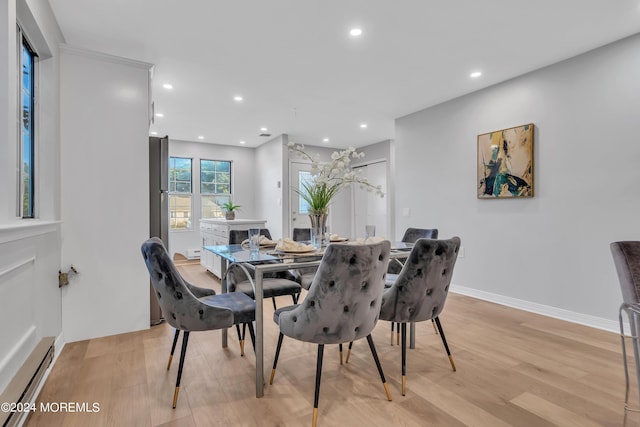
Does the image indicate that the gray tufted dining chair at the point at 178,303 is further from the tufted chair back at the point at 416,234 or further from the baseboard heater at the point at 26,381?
the tufted chair back at the point at 416,234

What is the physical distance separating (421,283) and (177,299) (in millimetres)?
1402

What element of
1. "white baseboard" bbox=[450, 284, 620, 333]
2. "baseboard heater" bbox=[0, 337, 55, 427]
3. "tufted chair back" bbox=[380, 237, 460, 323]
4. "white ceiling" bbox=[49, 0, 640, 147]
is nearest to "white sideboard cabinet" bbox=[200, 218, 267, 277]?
"white ceiling" bbox=[49, 0, 640, 147]

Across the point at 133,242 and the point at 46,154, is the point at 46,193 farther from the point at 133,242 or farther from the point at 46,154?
the point at 133,242

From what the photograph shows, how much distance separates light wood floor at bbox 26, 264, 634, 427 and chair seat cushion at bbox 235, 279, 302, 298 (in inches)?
16.6

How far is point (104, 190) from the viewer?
278cm

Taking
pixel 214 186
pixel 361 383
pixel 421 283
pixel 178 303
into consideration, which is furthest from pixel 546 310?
pixel 214 186

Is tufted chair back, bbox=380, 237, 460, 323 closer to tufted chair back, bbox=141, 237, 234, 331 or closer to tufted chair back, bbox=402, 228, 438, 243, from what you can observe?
tufted chair back, bbox=141, 237, 234, 331

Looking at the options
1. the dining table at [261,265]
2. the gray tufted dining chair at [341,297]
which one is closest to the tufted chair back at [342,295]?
the gray tufted dining chair at [341,297]

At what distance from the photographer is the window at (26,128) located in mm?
1974

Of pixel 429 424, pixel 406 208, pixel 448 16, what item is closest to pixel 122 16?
pixel 448 16

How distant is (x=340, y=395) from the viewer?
6.09 ft

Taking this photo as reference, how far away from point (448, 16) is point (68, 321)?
3.85 metres

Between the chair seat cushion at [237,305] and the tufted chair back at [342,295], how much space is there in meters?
0.36

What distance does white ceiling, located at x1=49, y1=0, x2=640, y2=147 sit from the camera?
7.57ft
